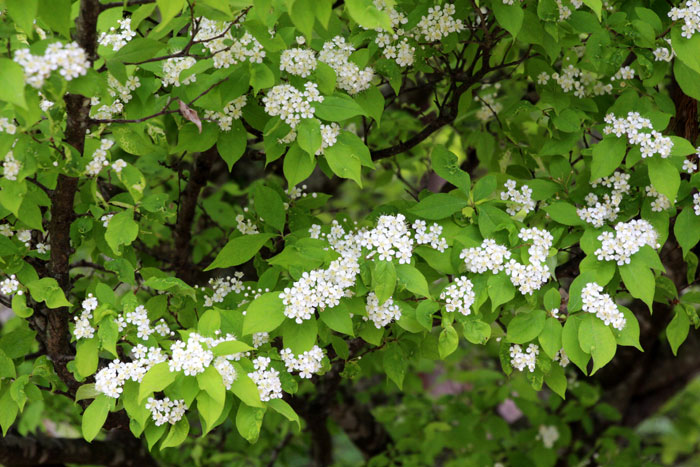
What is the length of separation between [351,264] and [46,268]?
98 centimetres

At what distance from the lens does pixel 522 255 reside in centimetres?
195

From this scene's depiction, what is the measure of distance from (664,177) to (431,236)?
27.0 inches

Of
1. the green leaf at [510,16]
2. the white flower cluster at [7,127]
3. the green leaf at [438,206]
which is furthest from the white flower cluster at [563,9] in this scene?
the white flower cluster at [7,127]

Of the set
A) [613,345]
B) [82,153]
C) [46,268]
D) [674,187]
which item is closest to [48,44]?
[82,153]

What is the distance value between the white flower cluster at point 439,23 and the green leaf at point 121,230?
3.55 ft

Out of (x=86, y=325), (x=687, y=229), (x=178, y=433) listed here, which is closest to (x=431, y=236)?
(x=687, y=229)

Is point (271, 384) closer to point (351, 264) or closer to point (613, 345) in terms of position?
point (351, 264)

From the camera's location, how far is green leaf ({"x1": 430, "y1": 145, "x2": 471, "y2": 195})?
214 cm

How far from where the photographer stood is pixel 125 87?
1928mm

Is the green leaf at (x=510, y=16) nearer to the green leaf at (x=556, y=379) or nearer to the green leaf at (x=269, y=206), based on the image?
the green leaf at (x=269, y=206)

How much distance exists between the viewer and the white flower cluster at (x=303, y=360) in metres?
1.92

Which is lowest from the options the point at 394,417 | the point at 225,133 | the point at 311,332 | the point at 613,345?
the point at 394,417

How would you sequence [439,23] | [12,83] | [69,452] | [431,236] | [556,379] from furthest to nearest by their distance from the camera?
[69,452]
[439,23]
[556,379]
[431,236]
[12,83]

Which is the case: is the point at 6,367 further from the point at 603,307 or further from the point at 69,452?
the point at 603,307
